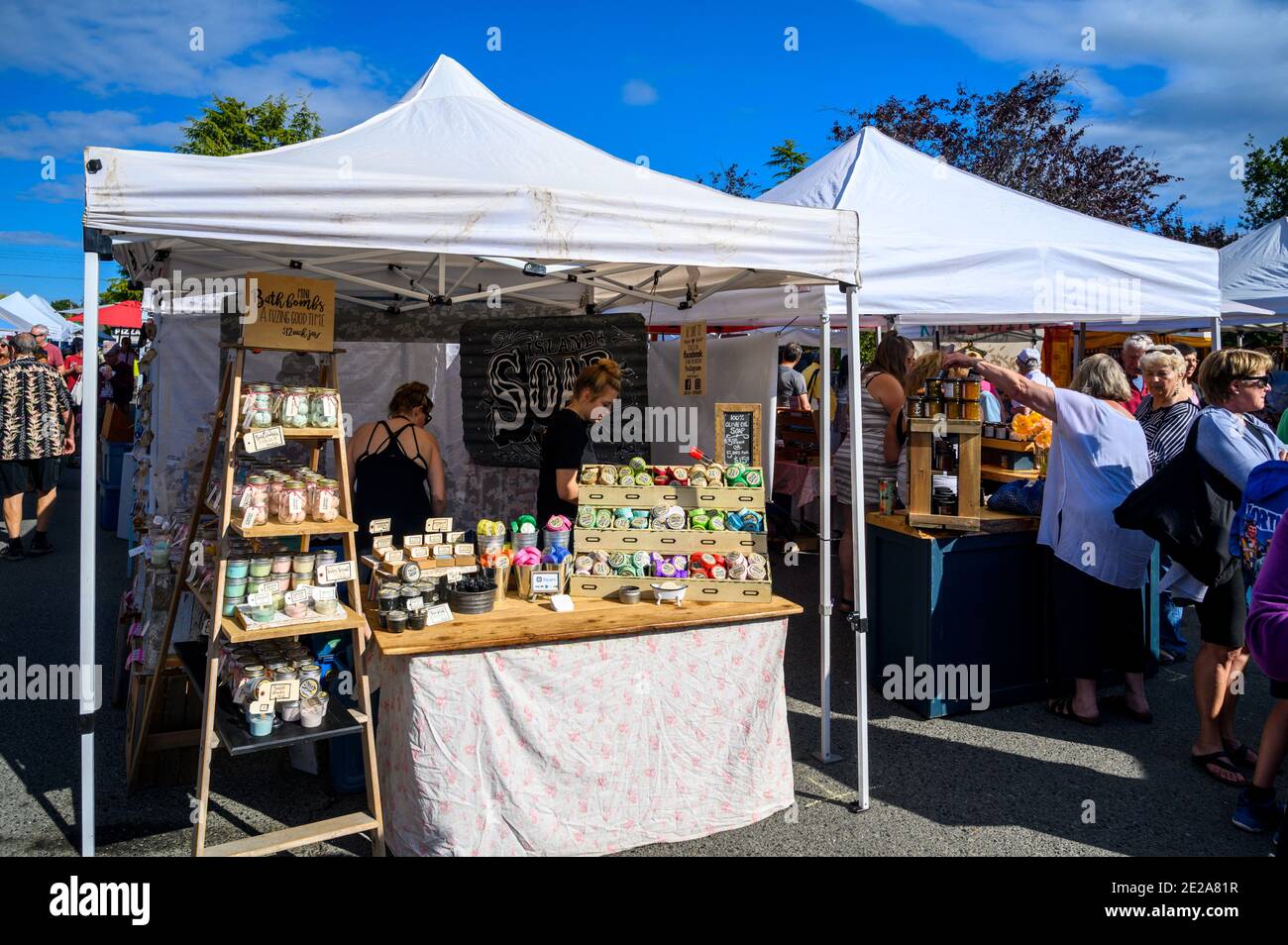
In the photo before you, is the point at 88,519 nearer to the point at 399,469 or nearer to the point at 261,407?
the point at 261,407

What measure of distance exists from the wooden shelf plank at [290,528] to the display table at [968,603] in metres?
→ 2.74

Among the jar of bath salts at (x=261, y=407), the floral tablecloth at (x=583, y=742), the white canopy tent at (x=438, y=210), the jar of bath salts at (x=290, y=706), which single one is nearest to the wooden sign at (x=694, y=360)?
the white canopy tent at (x=438, y=210)

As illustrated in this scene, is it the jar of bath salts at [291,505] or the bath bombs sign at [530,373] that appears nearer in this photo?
the jar of bath salts at [291,505]

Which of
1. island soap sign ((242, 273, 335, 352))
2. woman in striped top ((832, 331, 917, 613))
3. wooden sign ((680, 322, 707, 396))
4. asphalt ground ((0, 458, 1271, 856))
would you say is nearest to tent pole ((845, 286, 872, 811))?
asphalt ground ((0, 458, 1271, 856))

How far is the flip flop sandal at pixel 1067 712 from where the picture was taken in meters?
4.32

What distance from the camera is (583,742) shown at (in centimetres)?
307

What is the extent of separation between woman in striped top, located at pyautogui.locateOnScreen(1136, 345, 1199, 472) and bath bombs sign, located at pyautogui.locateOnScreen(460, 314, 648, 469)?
2.99 m

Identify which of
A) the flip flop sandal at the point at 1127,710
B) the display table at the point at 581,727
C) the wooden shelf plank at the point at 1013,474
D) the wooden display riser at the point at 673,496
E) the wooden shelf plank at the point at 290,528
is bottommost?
the flip flop sandal at the point at 1127,710

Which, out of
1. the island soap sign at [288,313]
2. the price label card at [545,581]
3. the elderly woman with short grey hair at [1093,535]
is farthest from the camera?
the elderly woman with short grey hair at [1093,535]

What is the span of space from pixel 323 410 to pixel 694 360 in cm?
265

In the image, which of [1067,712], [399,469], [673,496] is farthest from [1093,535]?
[399,469]

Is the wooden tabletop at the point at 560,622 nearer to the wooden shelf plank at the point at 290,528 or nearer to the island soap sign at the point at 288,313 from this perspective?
the wooden shelf plank at the point at 290,528
